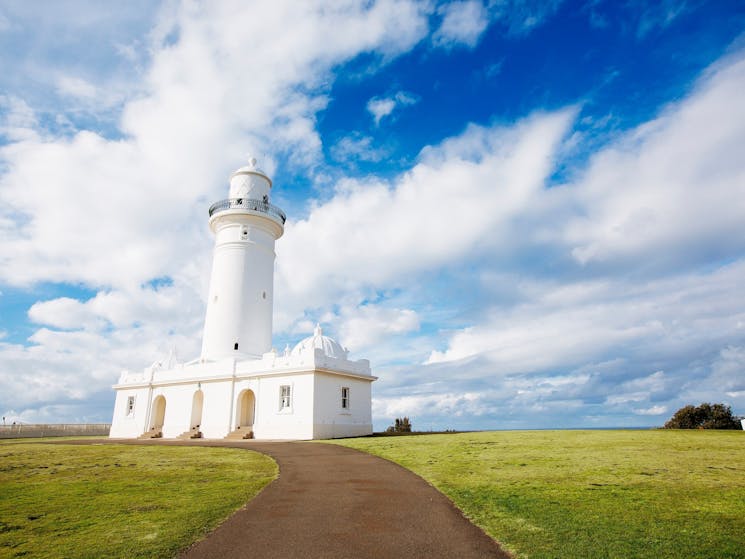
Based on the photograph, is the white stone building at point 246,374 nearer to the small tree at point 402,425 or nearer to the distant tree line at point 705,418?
the small tree at point 402,425

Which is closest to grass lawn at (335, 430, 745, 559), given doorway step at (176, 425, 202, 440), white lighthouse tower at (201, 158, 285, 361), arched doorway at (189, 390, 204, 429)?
doorway step at (176, 425, 202, 440)

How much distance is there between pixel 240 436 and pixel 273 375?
12.2ft

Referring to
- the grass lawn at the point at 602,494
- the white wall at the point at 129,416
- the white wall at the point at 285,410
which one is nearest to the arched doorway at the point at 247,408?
the white wall at the point at 285,410

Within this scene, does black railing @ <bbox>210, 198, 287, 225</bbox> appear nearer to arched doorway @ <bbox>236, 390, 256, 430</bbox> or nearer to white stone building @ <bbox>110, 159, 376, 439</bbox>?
white stone building @ <bbox>110, 159, 376, 439</bbox>

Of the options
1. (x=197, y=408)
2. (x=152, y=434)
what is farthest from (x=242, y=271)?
(x=152, y=434)

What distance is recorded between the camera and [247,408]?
29422 millimetres

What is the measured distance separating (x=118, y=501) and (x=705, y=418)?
2697 cm

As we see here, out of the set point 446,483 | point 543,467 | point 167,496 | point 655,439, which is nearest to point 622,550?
point 446,483

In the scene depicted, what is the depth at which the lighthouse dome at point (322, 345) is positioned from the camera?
28812mm

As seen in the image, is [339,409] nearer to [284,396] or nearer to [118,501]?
[284,396]

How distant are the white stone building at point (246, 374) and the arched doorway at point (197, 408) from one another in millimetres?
62

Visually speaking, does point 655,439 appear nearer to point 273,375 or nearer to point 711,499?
point 711,499

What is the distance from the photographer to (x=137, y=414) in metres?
32.8

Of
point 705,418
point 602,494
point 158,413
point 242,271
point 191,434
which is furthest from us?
point 158,413
